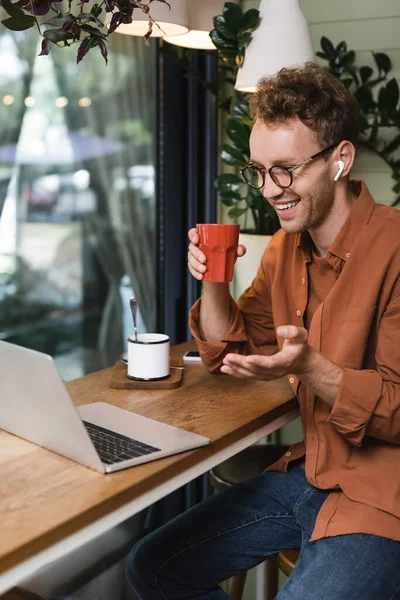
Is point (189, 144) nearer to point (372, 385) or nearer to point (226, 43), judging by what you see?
point (226, 43)

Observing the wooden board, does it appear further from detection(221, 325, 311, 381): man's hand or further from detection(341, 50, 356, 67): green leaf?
detection(341, 50, 356, 67): green leaf

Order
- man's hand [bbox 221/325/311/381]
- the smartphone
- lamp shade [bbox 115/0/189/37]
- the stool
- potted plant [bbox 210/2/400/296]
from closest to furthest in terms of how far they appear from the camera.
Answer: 1. man's hand [bbox 221/325/311/381]
2. lamp shade [bbox 115/0/189/37]
3. the smartphone
4. the stool
5. potted plant [bbox 210/2/400/296]

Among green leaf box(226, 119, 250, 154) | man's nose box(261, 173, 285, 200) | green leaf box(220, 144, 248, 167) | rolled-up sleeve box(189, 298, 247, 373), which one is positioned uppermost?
green leaf box(226, 119, 250, 154)

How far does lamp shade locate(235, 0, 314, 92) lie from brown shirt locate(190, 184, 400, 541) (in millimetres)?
743

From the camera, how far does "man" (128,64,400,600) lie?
151 centimetres

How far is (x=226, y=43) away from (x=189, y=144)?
764mm

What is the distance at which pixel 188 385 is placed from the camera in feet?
5.93

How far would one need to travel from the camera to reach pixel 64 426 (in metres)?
1.25

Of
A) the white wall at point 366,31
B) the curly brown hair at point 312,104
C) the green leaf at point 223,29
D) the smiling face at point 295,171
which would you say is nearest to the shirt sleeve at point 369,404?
the smiling face at point 295,171

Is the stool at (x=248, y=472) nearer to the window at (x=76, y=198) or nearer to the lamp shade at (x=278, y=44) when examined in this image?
the window at (x=76, y=198)

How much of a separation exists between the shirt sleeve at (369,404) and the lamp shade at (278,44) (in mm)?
1134

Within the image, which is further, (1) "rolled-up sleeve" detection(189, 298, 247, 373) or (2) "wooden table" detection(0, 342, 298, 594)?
(1) "rolled-up sleeve" detection(189, 298, 247, 373)

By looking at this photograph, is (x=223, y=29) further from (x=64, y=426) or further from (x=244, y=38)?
(x=64, y=426)

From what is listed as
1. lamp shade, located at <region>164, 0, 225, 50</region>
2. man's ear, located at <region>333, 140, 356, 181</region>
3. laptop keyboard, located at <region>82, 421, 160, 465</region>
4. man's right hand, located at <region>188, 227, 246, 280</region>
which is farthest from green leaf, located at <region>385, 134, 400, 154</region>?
laptop keyboard, located at <region>82, 421, 160, 465</region>
